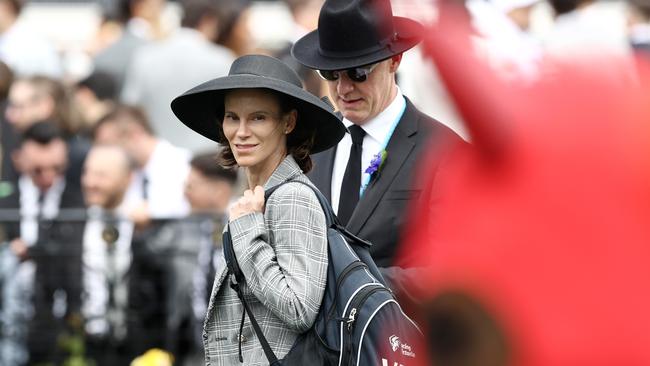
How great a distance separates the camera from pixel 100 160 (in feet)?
27.9

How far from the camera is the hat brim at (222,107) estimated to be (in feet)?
13.7

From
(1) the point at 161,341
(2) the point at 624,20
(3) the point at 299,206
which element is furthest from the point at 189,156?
(3) the point at 299,206

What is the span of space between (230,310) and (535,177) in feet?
9.65

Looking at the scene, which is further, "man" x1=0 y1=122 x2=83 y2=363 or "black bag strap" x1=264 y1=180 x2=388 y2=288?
"man" x1=0 y1=122 x2=83 y2=363

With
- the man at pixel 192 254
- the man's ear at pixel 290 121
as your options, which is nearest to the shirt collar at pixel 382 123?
the man's ear at pixel 290 121

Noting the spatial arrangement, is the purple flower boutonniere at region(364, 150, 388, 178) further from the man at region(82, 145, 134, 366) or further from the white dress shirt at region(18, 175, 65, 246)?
the white dress shirt at region(18, 175, 65, 246)

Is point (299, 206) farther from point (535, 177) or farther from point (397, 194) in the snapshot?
point (535, 177)

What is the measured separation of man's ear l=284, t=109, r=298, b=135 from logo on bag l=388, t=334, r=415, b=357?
0.82 meters

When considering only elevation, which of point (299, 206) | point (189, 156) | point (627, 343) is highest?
point (627, 343)

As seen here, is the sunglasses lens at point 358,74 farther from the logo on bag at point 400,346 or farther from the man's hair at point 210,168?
the man's hair at point 210,168

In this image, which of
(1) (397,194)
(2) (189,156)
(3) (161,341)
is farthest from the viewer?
(2) (189,156)

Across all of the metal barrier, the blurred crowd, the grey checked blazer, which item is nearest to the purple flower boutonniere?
the grey checked blazer

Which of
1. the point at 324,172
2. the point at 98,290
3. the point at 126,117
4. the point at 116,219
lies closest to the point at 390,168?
the point at 324,172

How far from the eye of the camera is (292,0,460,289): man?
471 centimetres
